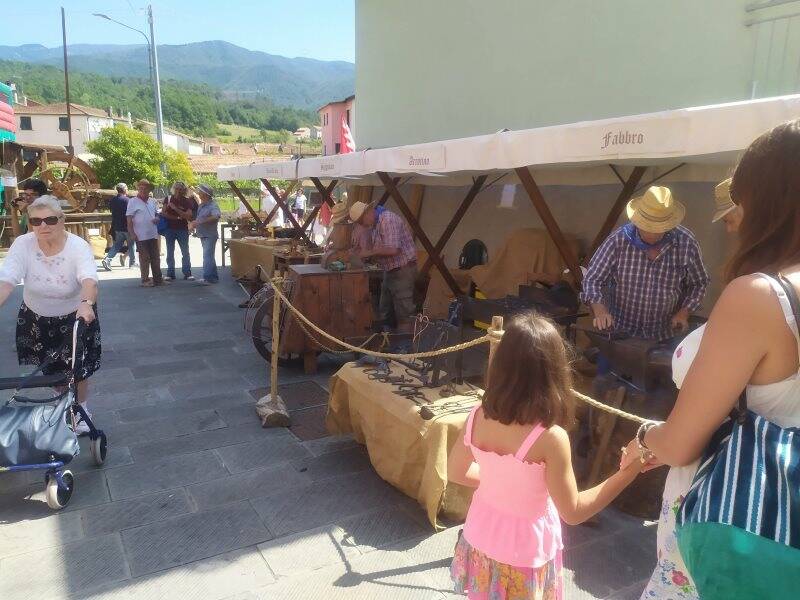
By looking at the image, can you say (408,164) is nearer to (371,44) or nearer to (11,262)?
(11,262)

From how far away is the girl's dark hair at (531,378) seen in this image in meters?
1.80

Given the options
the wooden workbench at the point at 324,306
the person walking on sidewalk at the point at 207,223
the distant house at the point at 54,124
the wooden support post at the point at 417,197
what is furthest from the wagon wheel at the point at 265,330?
the distant house at the point at 54,124

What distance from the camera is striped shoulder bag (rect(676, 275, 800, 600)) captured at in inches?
42.5

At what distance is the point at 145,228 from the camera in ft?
35.2

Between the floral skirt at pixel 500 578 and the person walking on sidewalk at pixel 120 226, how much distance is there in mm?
12163

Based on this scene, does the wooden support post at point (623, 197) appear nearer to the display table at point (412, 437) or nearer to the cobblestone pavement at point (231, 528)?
the display table at point (412, 437)

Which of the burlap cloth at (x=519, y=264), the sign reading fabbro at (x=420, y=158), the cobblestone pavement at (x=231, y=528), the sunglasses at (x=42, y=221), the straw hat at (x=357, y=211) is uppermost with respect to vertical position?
the sign reading fabbro at (x=420, y=158)

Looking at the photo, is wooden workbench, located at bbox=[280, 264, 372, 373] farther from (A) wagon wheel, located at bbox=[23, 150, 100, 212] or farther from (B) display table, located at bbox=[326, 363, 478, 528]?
(A) wagon wheel, located at bbox=[23, 150, 100, 212]

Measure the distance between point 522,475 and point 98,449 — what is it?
3.18 metres

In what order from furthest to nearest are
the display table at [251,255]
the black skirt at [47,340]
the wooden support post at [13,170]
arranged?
the wooden support post at [13,170] < the display table at [251,255] < the black skirt at [47,340]

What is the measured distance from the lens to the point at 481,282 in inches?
303

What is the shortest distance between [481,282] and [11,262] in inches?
207

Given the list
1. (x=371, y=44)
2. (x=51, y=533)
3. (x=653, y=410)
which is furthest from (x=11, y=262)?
(x=371, y=44)

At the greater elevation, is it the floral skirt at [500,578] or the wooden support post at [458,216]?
the wooden support post at [458,216]
